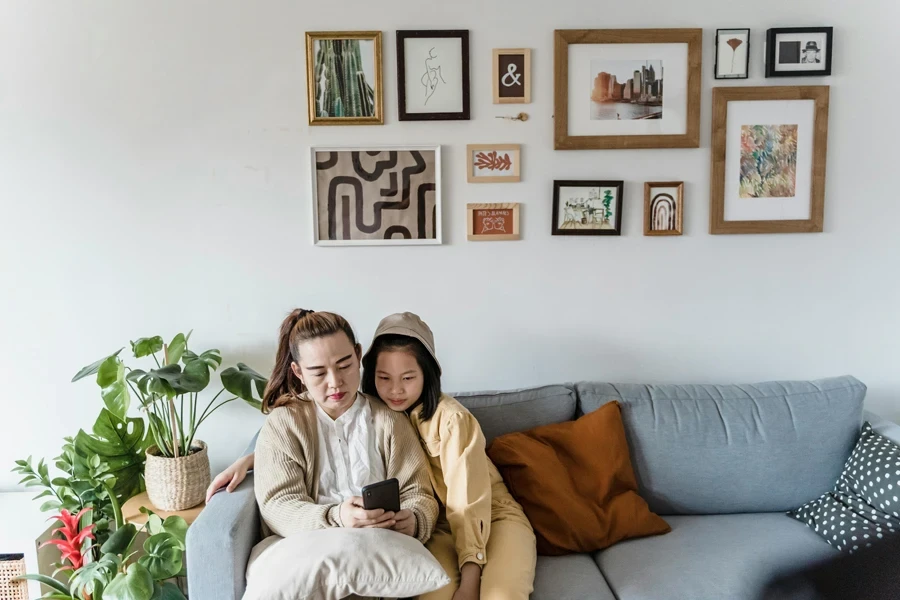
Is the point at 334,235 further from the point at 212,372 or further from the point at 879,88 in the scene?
the point at 879,88

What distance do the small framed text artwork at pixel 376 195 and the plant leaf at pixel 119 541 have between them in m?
1.03

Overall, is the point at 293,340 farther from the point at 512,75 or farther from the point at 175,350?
the point at 512,75

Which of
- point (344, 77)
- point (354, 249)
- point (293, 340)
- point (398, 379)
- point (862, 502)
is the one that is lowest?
point (862, 502)

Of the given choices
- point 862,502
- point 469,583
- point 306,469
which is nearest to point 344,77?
point 306,469

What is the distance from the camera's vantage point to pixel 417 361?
5.84ft

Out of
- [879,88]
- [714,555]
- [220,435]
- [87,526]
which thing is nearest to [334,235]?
[220,435]

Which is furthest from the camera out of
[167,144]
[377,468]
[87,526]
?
[167,144]

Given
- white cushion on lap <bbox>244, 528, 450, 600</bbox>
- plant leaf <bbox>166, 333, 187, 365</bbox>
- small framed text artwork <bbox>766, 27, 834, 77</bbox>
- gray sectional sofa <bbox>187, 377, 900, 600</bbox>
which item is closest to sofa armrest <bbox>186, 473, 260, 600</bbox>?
white cushion on lap <bbox>244, 528, 450, 600</bbox>

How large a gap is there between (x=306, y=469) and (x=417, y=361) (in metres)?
0.40

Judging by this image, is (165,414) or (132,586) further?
(165,414)

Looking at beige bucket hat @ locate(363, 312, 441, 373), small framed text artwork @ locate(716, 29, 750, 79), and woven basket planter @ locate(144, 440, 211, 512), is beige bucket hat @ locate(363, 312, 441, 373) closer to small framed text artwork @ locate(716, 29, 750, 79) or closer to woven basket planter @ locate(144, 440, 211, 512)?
woven basket planter @ locate(144, 440, 211, 512)

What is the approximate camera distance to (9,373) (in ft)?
7.45

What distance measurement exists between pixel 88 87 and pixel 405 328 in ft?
4.57

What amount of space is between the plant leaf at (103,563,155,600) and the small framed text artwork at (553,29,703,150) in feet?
5.73
